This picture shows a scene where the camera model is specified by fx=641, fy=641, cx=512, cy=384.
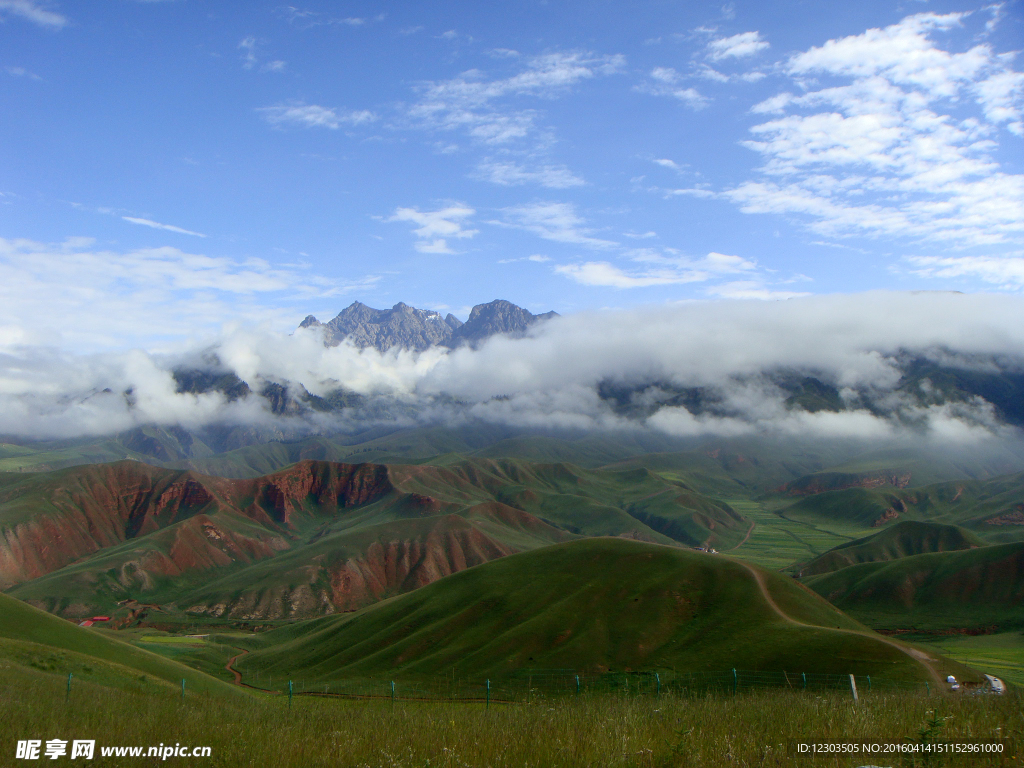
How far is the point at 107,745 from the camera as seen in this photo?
11672 mm

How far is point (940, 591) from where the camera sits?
480 feet

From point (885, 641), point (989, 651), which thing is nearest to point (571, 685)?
point (885, 641)

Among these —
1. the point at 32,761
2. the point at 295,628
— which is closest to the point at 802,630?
the point at 32,761

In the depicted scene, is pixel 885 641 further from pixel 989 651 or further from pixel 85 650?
pixel 85 650

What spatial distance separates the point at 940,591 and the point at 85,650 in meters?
164

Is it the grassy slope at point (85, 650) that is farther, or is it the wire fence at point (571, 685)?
the wire fence at point (571, 685)

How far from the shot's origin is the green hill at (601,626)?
57.0 meters

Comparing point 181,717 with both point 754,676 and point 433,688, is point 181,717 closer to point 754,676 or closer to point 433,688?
point 754,676

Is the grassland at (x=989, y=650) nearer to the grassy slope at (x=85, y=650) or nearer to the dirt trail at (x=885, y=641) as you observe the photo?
the dirt trail at (x=885, y=641)

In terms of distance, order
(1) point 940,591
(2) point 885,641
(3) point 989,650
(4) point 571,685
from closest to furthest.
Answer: (2) point 885,641 → (4) point 571,685 → (3) point 989,650 → (1) point 940,591

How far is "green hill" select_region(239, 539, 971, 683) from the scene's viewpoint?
5697 cm

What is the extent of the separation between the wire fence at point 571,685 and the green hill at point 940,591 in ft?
348

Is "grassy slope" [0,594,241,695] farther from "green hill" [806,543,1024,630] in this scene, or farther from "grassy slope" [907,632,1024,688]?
"green hill" [806,543,1024,630]

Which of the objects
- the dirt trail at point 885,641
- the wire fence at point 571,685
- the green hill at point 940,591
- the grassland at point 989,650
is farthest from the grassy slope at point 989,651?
the wire fence at point 571,685
